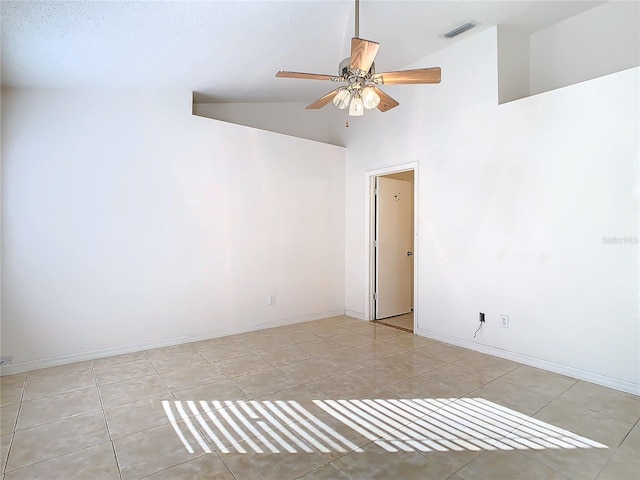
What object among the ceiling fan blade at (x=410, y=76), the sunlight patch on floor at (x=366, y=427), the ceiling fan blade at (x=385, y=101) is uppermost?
the ceiling fan blade at (x=410, y=76)

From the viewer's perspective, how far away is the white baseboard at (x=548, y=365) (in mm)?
2596

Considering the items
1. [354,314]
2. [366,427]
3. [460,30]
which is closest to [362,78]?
[460,30]

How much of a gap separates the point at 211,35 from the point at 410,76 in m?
1.65

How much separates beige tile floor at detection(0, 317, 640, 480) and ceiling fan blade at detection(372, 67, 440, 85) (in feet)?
7.52

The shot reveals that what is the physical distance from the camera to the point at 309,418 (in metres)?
2.23

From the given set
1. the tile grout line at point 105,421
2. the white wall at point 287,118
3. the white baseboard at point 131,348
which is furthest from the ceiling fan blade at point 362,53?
the white baseboard at point 131,348

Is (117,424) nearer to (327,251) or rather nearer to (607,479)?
(607,479)

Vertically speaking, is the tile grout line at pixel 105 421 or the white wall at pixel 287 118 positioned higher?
the white wall at pixel 287 118

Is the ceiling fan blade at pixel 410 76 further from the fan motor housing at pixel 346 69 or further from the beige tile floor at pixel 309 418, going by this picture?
the beige tile floor at pixel 309 418

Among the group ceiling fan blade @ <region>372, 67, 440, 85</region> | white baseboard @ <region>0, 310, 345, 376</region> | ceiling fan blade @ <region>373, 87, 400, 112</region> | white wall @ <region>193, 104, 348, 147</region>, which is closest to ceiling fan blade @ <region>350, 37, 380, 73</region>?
ceiling fan blade @ <region>372, 67, 440, 85</region>

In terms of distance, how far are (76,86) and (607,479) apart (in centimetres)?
477

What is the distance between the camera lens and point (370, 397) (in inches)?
99.1

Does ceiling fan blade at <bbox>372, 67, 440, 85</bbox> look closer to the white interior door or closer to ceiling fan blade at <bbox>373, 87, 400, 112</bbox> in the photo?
ceiling fan blade at <bbox>373, 87, 400, 112</bbox>

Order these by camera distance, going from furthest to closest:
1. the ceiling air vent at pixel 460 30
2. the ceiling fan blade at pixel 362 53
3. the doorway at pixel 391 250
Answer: the doorway at pixel 391 250
the ceiling air vent at pixel 460 30
the ceiling fan blade at pixel 362 53
